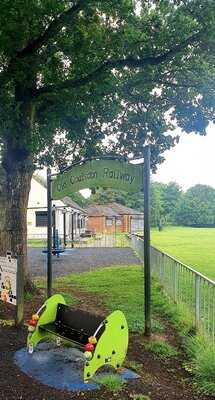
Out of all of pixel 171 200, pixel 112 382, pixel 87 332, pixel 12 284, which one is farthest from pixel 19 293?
pixel 171 200

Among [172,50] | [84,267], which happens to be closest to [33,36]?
[172,50]

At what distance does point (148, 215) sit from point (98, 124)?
7.23m

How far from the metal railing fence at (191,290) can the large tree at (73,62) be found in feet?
9.54

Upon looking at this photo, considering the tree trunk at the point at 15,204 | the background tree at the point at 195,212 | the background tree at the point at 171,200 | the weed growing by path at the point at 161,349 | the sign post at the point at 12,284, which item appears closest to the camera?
the weed growing by path at the point at 161,349

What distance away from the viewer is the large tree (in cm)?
824

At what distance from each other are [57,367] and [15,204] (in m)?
4.65

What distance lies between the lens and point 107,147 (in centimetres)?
1507

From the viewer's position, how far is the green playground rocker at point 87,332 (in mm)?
5207

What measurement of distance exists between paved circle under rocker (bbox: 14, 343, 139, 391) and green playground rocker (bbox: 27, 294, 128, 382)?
0.11 m

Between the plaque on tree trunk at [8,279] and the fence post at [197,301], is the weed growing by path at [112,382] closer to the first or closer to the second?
the plaque on tree trunk at [8,279]

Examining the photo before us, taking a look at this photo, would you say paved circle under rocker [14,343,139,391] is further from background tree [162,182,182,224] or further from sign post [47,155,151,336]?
background tree [162,182,182,224]

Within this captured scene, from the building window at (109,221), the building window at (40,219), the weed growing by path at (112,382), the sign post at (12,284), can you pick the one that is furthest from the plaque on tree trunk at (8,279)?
the building window at (109,221)

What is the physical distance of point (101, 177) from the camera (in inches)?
306

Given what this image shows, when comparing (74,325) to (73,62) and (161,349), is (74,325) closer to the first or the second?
(161,349)
